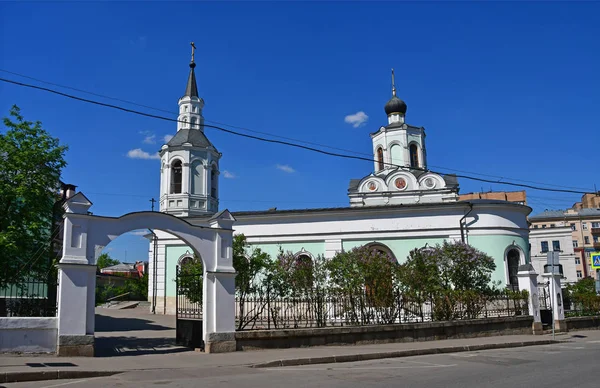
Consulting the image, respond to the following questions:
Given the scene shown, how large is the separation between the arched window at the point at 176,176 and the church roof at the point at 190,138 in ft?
4.14

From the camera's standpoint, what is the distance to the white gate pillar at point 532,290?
20.0 m

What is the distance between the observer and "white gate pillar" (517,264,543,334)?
2003 centimetres

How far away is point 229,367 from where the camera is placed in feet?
37.0

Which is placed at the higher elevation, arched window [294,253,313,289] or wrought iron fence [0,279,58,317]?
arched window [294,253,313,289]

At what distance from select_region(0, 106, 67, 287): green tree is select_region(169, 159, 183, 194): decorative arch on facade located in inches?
555

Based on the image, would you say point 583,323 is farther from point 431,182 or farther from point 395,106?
point 395,106

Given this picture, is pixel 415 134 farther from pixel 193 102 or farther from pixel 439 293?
pixel 439 293

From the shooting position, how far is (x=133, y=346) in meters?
14.9

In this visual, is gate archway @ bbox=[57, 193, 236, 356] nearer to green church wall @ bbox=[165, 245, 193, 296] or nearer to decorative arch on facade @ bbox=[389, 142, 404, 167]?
green church wall @ bbox=[165, 245, 193, 296]

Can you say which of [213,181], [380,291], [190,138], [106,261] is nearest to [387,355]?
[380,291]

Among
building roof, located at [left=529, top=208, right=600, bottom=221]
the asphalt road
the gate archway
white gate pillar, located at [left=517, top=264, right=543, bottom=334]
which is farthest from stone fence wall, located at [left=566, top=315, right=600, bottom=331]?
building roof, located at [left=529, top=208, right=600, bottom=221]

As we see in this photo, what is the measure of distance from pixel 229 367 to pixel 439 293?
9.80 metres

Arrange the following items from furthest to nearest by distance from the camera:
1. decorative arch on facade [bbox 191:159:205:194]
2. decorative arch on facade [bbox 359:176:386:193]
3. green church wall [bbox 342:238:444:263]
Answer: decorative arch on facade [bbox 359:176:386:193] → decorative arch on facade [bbox 191:159:205:194] → green church wall [bbox 342:238:444:263]

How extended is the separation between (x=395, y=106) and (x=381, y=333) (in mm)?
30306
